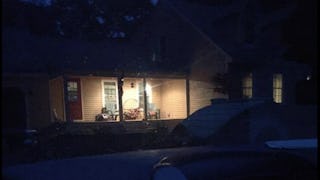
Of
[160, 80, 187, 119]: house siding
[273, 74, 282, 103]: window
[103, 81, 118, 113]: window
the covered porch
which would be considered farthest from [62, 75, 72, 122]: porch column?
[273, 74, 282, 103]: window

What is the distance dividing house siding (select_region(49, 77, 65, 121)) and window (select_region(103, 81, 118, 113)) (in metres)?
0.24

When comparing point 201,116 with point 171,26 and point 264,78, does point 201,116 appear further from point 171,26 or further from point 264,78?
point 171,26

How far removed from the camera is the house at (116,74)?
6.15ft

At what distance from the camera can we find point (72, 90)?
2.18 metres

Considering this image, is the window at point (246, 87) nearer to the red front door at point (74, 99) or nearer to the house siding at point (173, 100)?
the house siding at point (173, 100)

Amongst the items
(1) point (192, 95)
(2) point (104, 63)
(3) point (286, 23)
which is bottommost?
(1) point (192, 95)

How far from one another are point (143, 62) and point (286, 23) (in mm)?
876

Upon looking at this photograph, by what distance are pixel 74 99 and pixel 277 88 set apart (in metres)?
1.22

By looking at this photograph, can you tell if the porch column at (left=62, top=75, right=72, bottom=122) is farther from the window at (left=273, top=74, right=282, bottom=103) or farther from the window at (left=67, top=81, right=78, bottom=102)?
the window at (left=273, top=74, right=282, bottom=103)

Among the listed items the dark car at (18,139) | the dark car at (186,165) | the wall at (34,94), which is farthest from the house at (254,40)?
the dark car at (18,139)

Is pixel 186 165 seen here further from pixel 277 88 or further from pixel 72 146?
pixel 277 88

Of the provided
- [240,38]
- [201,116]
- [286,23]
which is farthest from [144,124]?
[286,23]

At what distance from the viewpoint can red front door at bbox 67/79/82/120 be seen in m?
1.96

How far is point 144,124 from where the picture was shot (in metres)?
2.00
